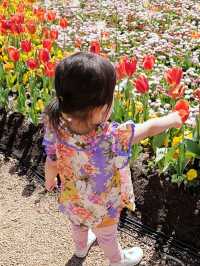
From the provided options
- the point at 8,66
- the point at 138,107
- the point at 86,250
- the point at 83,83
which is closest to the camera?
the point at 83,83

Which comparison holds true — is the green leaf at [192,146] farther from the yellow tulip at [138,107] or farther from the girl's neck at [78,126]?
the girl's neck at [78,126]

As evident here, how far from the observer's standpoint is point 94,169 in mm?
2305

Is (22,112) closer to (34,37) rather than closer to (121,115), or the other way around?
(121,115)

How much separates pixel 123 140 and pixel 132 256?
0.90 m

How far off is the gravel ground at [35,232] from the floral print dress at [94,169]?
21.4 inches

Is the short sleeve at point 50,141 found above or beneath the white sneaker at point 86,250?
above

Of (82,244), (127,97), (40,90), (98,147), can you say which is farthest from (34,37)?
(98,147)

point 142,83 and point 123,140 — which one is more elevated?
point 123,140

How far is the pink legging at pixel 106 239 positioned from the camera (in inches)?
99.7

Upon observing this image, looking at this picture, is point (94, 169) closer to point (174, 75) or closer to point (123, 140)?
point (123, 140)

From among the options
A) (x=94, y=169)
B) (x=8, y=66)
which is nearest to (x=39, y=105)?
(x=8, y=66)

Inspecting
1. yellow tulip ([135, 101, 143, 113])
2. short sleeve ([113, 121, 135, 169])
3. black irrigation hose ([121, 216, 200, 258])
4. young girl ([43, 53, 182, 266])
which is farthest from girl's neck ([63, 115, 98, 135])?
yellow tulip ([135, 101, 143, 113])

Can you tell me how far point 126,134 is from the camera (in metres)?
2.21

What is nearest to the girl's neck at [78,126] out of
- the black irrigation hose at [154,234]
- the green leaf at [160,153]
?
the green leaf at [160,153]
